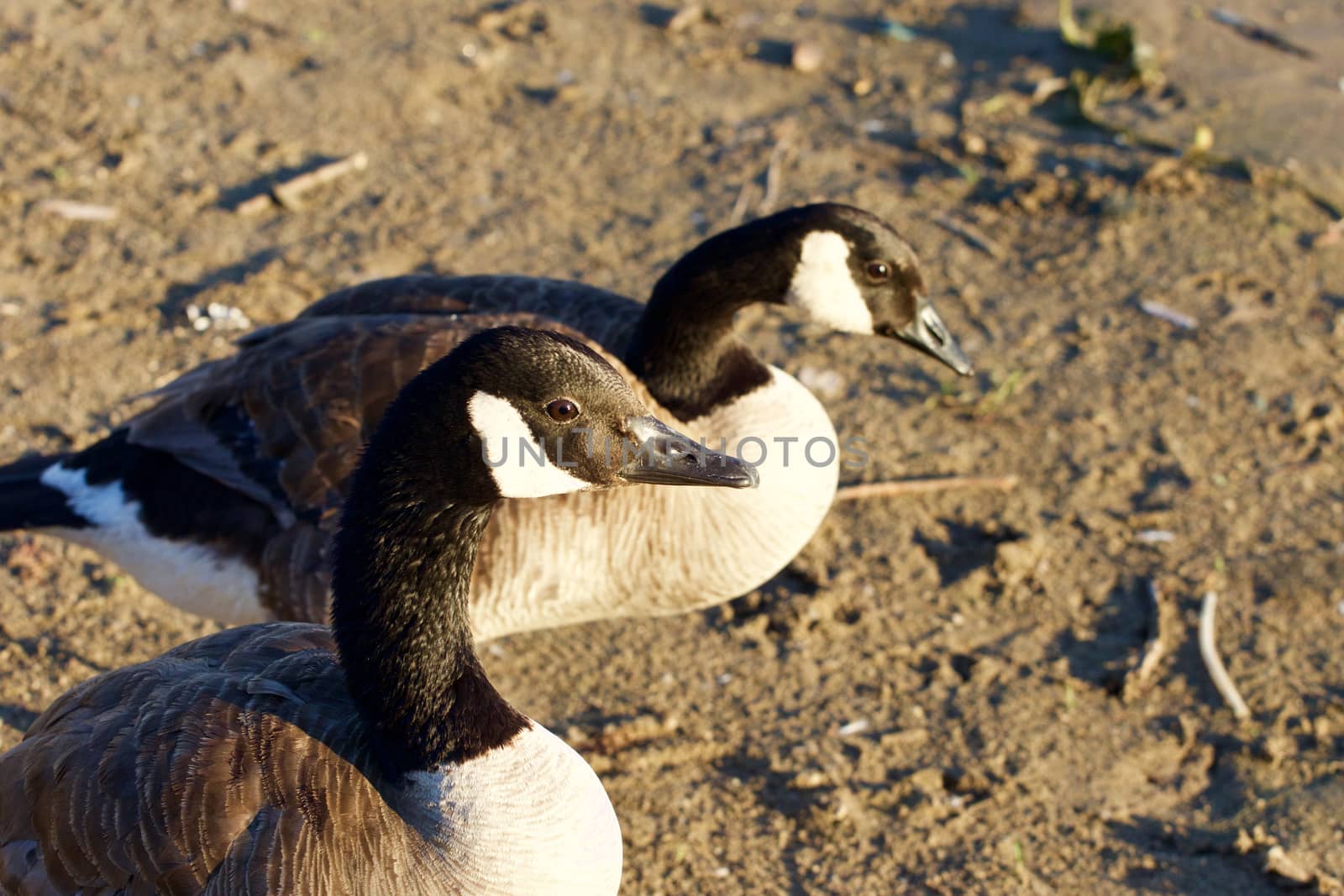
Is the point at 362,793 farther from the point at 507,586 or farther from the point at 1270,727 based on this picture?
the point at 1270,727

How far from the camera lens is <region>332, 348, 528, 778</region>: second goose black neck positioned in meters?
2.68

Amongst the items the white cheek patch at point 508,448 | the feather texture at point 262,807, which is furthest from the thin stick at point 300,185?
the white cheek patch at point 508,448

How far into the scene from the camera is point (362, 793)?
271 centimetres

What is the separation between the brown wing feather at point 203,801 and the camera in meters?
2.55

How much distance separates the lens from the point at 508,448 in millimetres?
2703

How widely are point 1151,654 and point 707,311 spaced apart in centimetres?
201

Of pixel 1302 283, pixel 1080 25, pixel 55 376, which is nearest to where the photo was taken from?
pixel 55 376

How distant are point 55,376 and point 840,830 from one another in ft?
12.7

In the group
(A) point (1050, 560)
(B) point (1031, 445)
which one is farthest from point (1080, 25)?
(A) point (1050, 560)

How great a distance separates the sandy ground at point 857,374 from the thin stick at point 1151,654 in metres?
0.03

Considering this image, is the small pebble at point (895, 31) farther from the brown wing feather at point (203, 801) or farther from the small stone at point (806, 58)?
the brown wing feather at point (203, 801)

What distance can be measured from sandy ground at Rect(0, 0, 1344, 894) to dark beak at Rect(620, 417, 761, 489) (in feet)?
4.68

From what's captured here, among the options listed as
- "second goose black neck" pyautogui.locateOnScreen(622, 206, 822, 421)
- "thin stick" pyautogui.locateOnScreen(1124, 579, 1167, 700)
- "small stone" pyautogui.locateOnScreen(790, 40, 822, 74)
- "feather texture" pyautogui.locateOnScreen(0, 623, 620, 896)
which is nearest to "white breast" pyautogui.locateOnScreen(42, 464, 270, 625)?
"feather texture" pyautogui.locateOnScreen(0, 623, 620, 896)

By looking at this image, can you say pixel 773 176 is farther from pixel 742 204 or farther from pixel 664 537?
pixel 664 537
